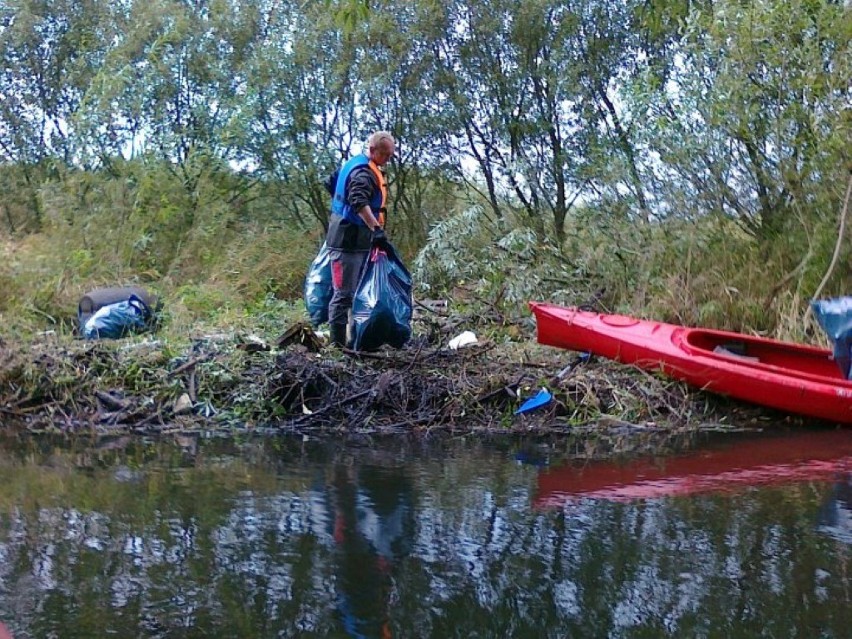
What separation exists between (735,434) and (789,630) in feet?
12.4

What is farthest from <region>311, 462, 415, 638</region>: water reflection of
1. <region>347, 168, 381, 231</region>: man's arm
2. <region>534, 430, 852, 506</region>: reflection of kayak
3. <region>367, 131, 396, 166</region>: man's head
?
<region>367, 131, 396, 166</region>: man's head

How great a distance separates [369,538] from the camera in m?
4.29

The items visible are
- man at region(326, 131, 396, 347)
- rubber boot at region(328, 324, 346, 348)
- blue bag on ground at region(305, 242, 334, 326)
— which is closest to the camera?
man at region(326, 131, 396, 347)

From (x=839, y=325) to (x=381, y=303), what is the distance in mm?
3259

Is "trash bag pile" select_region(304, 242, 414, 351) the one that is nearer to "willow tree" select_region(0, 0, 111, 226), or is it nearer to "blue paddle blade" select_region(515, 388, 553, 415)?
"blue paddle blade" select_region(515, 388, 553, 415)

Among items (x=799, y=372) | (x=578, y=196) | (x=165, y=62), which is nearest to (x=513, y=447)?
(x=799, y=372)

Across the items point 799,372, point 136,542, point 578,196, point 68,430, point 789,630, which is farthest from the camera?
point 578,196

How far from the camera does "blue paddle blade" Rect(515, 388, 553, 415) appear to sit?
7.17 meters

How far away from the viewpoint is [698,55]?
9320mm

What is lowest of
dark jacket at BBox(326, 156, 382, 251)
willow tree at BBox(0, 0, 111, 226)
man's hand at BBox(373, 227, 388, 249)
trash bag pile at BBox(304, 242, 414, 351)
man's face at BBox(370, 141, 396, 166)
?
trash bag pile at BBox(304, 242, 414, 351)

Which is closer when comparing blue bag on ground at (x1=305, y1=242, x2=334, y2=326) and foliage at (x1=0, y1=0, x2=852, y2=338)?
blue bag on ground at (x1=305, y1=242, x2=334, y2=326)

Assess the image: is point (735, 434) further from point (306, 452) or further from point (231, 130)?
point (231, 130)

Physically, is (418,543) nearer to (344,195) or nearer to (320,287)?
(344,195)

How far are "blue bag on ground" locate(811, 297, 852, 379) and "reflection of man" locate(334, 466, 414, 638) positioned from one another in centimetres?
344
